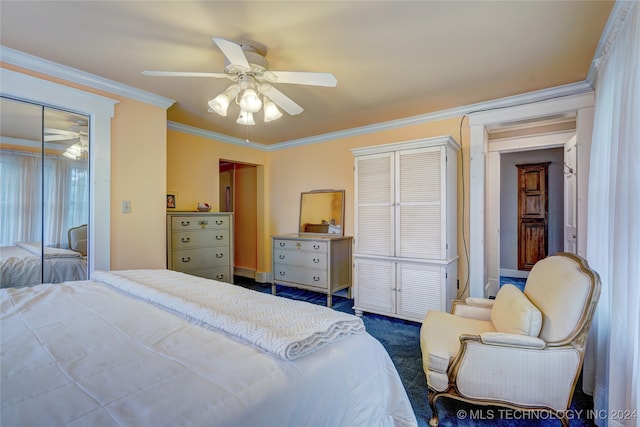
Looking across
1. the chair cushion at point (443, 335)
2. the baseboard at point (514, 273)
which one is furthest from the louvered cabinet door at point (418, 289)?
the baseboard at point (514, 273)

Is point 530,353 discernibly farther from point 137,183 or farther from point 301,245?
point 137,183

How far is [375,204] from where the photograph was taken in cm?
334

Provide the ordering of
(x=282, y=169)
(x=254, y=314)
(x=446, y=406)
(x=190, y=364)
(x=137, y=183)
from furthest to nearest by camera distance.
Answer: (x=282, y=169) → (x=137, y=183) → (x=446, y=406) → (x=254, y=314) → (x=190, y=364)

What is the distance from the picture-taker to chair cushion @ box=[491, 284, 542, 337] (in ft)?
5.34

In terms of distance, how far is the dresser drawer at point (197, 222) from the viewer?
334 cm

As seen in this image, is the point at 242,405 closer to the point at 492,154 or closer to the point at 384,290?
the point at 384,290

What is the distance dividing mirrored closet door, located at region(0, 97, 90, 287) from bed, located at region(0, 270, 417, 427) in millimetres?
989

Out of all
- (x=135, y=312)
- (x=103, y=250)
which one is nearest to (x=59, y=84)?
(x=103, y=250)

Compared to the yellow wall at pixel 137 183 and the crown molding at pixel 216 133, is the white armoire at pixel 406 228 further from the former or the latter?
the yellow wall at pixel 137 183

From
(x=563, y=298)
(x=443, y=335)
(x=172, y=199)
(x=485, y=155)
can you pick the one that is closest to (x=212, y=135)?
(x=172, y=199)

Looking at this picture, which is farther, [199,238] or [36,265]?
[199,238]

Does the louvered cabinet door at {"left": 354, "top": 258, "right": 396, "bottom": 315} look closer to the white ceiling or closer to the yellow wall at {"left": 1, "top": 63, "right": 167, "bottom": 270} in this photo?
the white ceiling

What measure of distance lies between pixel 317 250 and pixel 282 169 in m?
Answer: 1.77

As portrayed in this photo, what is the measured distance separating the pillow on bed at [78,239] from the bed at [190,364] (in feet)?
3.56
